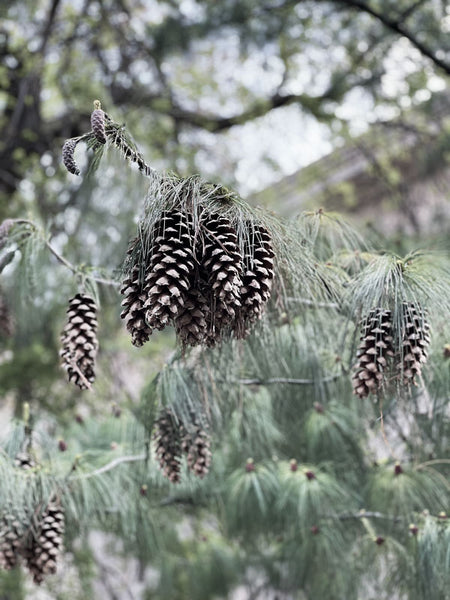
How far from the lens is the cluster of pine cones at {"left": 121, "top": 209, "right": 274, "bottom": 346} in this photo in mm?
971

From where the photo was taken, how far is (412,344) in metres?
1.13

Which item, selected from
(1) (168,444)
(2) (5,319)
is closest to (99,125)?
(1) (168,444)

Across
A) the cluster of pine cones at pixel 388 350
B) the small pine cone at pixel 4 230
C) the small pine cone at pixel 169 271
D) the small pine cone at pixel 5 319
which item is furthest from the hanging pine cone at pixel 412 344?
the small pine cone at pixel 5 319

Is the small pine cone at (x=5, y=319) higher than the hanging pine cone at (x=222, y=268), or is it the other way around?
the small pine cone at (x=5, y=319)

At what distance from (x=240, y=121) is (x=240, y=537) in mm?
2463

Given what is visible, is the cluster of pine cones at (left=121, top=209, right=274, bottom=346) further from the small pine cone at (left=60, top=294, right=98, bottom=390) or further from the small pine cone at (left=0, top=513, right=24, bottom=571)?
the small pine cone at (left=0, top=513, right=24, bottom=571)

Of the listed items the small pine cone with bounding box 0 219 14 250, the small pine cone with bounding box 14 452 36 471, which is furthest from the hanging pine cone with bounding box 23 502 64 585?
the small pine cone with bounding box 0 219 14 250

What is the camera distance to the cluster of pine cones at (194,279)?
971 millimetres

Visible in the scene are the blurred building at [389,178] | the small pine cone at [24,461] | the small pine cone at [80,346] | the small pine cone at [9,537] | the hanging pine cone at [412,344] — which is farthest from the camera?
the blurred building at [389,178]

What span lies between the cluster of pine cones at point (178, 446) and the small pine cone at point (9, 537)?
0.30 metres

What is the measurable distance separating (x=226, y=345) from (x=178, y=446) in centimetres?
23

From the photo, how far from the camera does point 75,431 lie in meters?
2.25

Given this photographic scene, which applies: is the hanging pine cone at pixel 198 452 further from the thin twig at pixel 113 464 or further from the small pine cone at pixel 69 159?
the small pine cone at pixel 69 159

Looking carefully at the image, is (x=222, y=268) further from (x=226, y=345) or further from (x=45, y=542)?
(x=45, y=542)
